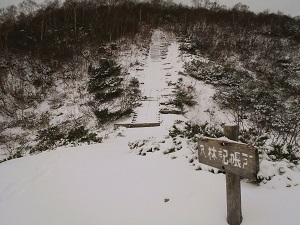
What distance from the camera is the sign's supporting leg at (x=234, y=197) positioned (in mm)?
2566

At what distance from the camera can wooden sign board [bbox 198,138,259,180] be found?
218 cm

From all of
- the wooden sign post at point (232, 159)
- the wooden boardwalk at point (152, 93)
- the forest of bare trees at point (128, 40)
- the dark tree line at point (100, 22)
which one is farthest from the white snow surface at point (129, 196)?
the dark tree line at point (100, 22)

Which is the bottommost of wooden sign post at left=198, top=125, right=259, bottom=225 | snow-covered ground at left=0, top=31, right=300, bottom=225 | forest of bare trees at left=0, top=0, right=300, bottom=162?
snow-covered ground at left=0, top=31, right=300, bottom=225

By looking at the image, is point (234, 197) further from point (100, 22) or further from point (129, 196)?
point (100, 22)

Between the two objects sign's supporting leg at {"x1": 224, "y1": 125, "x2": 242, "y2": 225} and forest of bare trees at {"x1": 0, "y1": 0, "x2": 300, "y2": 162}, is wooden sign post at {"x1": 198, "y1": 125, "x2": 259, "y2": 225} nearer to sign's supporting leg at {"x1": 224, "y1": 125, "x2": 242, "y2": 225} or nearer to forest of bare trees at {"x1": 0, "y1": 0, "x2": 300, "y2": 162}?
sign's supporting leg at {"x1": 224, "y1": 125, "x2": 242, "y2": 225}

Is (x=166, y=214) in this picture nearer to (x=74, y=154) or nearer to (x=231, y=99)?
(x=74, y=154)

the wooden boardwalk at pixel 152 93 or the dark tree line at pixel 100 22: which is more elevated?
the dark tree line at pixel 100 22

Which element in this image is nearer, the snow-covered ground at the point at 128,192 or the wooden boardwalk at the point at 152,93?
the snow-covered ground at the point at 128,192

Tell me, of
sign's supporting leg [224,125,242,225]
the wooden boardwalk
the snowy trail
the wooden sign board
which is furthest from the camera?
the snowy trail

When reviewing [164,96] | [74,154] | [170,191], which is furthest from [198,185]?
[164,96]

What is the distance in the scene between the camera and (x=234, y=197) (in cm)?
260

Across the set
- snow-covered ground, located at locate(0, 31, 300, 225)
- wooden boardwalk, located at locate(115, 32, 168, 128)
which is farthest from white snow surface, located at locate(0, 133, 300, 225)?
wooden boardwalk, located at locate(115, 32, 168, 128)

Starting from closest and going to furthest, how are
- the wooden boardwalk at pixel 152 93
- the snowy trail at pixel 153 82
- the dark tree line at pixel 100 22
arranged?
the wooden boardwalk at pixel 152 93 < the snowy trail at pixel 153 82 < the dark tree line at pixel 100 22

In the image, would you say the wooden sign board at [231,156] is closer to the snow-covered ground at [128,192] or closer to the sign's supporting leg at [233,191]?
the sign's supporting leg at [233,191]
